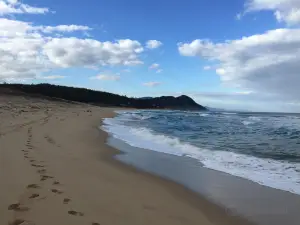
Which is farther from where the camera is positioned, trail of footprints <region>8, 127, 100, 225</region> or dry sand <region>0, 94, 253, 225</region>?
dry sand <region>0, 94, 253, 225</region>

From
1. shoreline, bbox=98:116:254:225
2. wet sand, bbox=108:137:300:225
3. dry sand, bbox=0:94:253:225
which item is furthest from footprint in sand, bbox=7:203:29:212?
wet sand, bbox=108:137:300:225

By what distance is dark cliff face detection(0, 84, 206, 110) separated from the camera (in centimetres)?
8129

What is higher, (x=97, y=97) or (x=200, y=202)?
(x=97, y=97)

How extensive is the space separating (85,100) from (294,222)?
9196 cm

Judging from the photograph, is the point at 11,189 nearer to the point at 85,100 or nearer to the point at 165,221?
the point at 165,221

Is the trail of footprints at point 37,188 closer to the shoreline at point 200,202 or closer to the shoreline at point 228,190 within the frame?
the shoreline at point 200,202

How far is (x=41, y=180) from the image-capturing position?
6191 mm

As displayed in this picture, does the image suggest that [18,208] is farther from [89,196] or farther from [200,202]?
[200,202]

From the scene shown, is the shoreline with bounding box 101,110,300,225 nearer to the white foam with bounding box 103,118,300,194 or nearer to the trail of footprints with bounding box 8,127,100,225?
the white foam with bounding box 103,118,300,194

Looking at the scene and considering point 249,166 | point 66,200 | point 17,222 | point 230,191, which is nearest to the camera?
point 17,222

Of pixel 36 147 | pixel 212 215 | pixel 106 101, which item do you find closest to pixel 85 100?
pixel 106 101

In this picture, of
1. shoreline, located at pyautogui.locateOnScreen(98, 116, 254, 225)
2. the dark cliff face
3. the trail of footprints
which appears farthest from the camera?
the dark cliff face

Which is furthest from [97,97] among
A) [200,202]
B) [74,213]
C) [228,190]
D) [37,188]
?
[74,213]

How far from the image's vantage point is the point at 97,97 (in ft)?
333
